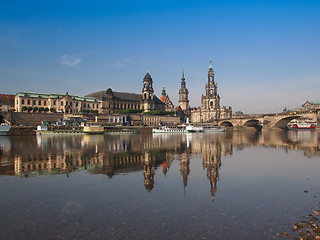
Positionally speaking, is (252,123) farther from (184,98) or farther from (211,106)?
(184,98)

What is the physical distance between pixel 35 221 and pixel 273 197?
884cm

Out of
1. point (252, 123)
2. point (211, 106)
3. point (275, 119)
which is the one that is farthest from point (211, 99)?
point (275, 119)

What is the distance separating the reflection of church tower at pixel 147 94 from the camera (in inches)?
5143

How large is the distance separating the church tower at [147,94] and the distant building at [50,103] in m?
29.1

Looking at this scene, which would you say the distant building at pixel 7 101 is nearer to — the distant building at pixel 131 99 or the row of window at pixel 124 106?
the distant building at pixel 131 99

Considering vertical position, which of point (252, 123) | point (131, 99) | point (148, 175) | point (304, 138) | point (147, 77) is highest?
point (147, 77)

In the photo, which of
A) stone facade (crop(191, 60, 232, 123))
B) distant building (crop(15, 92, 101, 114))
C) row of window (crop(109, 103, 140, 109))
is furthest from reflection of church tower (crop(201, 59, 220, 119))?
distant building (crop(15, 92, 101, 114))

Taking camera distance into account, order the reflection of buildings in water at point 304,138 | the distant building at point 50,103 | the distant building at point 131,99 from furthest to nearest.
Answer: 1. the distant building at point 131,99
2. the distant building at point 50,103
3. the reflection of buildings in water at point 304,138

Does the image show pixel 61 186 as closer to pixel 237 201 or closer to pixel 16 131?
pixel 237 201

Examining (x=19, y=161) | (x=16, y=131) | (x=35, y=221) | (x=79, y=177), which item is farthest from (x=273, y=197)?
(x=16, y=131)

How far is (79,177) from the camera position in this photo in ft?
45.5

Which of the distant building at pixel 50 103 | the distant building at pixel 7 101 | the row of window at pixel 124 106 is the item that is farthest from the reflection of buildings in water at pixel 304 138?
the distant building at pixel 7 101

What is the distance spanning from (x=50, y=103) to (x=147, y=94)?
49.2 meters

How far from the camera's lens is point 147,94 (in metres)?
131
